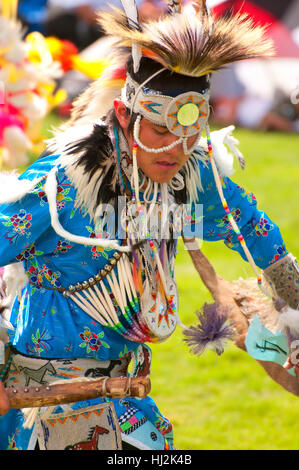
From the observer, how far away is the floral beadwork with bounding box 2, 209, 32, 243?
7.10ft

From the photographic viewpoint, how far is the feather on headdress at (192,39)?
211cm

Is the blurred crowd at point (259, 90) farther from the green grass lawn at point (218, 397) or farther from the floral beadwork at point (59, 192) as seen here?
the floral beadwork at point (59, 192)

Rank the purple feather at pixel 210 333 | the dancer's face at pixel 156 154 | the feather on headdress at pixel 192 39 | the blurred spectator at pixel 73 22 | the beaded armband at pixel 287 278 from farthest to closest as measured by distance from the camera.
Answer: the blurred spectator at pixel 73 22 < the beaded armband at pixel 287 278 < the purple feather at pixel 210 333 < the dancer's face at pixel 156 154 < the feather on headdress at pixel 192 39

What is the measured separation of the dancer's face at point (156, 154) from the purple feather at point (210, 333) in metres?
0.44

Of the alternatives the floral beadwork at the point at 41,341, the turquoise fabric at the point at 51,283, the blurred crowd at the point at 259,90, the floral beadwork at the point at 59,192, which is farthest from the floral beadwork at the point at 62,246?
the blurred crowd at the point at 259,90

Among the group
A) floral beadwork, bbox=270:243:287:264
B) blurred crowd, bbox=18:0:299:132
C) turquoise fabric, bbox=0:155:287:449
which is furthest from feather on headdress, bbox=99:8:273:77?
blurred crowd, bbox=18:0:299:132

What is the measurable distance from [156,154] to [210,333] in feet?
1.85

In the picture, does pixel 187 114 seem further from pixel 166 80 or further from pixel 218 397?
pixel 218 397

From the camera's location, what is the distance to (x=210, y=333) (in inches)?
93.1

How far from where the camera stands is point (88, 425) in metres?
2.30

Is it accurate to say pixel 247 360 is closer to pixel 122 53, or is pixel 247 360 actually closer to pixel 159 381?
pixel 159 381
